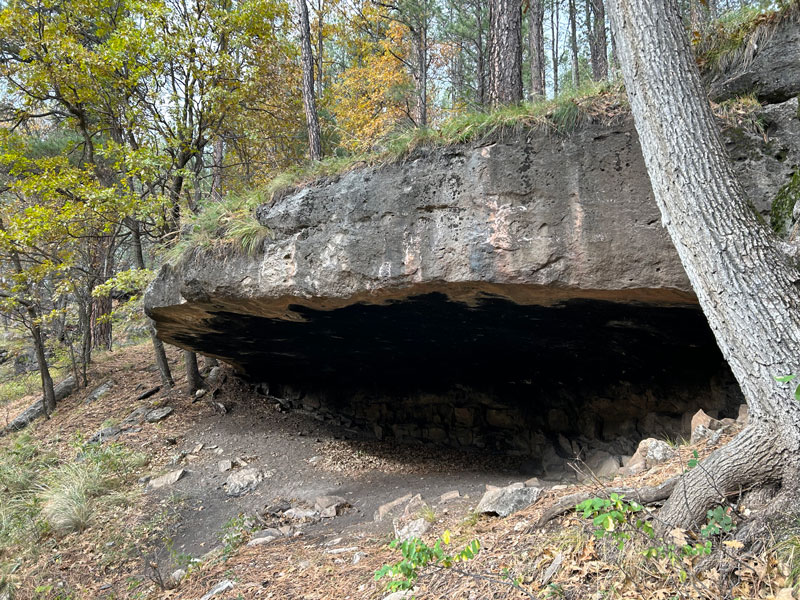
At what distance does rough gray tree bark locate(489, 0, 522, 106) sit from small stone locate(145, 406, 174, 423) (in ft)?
23.1

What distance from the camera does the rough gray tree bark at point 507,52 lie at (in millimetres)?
6180

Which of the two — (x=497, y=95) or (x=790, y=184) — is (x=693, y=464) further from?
(x=497, y=95)

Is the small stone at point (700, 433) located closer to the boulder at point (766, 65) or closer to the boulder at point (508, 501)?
the boulder at point (508, 501)

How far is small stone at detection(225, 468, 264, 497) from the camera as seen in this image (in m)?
6.14

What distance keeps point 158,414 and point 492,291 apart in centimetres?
630

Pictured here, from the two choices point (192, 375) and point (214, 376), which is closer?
point (192, 375)

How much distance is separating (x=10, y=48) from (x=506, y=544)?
1180 centimetres

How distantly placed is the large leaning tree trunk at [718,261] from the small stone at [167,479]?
224 inches

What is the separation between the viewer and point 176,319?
283 inches

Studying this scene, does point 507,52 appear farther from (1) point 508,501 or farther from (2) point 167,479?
(2) point 167,479

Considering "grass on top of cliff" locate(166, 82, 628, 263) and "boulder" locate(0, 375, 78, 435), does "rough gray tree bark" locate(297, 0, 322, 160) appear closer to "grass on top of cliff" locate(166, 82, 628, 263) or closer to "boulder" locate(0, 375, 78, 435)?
"grass on top of cliff" locate(166, 82, 628, 263)

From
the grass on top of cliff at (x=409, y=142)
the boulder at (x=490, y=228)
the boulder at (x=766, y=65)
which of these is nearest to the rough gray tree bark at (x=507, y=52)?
the grass on top of cliff at (x=409, y=142)

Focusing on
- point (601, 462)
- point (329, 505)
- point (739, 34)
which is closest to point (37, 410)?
point (329, 505)

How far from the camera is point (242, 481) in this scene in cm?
631
